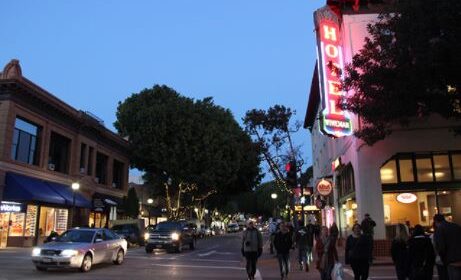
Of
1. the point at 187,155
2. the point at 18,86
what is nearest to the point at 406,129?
the point at 18,86

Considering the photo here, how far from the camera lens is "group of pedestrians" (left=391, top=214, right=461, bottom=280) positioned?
379 inches

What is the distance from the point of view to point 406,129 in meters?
21.9

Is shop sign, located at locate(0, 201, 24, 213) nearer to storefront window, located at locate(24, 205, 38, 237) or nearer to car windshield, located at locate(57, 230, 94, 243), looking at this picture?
storefront window, located at locate(24, 205, 38, 237)

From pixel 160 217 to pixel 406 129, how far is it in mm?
54108

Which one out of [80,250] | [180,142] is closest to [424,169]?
[80,250]

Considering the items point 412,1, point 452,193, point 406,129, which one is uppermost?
point 412,1

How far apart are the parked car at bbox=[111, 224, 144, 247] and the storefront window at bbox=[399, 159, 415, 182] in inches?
823

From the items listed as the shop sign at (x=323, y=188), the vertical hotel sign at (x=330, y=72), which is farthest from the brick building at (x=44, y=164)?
the vertical hotel sign at (x=330, y=72)

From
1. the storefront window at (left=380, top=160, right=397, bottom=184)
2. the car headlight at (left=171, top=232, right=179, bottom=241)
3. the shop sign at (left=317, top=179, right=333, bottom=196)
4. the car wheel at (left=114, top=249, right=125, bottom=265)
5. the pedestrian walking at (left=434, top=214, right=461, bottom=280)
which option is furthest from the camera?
the car headlight at (left=171, top=232, right=179, bottom=241)

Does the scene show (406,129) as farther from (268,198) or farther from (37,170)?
(268,198)

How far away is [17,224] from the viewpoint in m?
33.2

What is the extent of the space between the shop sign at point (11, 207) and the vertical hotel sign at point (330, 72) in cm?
1958

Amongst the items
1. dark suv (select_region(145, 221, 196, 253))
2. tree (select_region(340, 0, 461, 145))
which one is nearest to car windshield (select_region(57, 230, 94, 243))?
tree (select_region(340, 0, 461, 145))

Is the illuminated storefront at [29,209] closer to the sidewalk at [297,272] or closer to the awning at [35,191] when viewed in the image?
the awning at [35,191]
